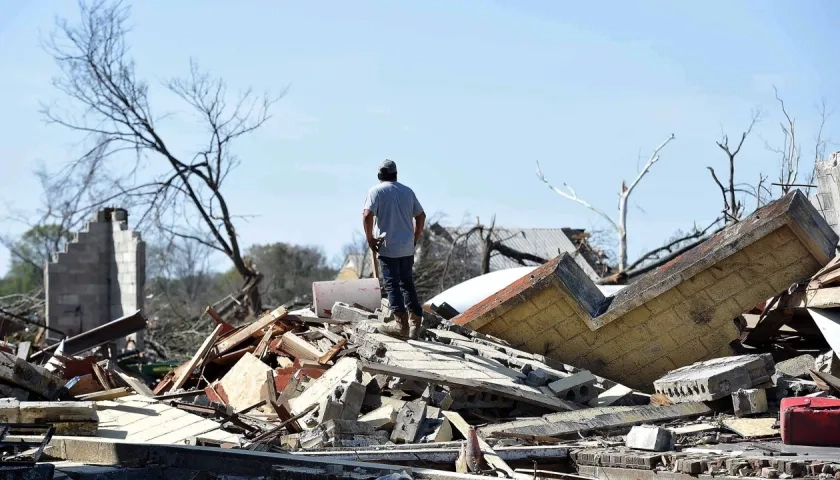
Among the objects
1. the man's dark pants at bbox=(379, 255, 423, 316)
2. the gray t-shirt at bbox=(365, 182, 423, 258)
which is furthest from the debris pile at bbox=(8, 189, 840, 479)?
the gray t-shirt at bbox=(365, 182, 423, 258)

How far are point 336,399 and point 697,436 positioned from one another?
9.03 ft

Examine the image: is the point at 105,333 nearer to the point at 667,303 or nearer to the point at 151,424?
the point at 151,424

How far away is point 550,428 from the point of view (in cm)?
750

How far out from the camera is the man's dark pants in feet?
30.5

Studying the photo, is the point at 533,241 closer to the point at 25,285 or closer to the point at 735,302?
the point at 25,285

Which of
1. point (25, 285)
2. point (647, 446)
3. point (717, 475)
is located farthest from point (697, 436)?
point (25, 285)

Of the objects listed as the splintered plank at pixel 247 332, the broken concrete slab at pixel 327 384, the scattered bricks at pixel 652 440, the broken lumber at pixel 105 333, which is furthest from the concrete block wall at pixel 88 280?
the scattered bricks at pixel 652 440

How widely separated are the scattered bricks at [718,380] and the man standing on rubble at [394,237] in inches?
99.1

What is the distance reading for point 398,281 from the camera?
931cm

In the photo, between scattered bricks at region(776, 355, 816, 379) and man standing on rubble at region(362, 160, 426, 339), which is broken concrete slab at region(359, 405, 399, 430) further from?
scattered bricks at region(776, 355, 816, 379)

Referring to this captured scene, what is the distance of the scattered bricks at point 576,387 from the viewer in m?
8.74

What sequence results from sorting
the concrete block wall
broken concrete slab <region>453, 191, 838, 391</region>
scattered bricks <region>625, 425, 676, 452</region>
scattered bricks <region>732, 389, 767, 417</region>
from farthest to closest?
the concrete block wall, broken concrete slab <region>453, 191, 838, 391</region>, scattered bricks <region>732, 389, 767, 417</region>, scattered bricks <region>625, 425, 676, 452</region>

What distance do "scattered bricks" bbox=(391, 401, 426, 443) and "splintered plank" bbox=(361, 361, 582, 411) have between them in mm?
514

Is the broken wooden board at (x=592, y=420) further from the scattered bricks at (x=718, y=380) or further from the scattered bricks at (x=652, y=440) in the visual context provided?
the scattered bricks at (x=652, y=440)
